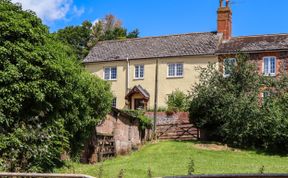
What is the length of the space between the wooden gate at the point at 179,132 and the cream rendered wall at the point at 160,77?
7.44m

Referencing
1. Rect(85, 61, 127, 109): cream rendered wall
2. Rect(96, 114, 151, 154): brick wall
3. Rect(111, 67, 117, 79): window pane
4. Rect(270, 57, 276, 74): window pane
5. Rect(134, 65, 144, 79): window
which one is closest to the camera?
Rect(96, 114, 151, 154): brick wall

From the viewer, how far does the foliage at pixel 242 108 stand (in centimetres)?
2684

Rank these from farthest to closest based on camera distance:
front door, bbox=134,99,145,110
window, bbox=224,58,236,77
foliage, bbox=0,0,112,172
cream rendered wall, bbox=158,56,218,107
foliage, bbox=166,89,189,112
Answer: front door, bbox=134,99,145,110 → cream rendered wall, bbox=158,56,218,107 → foliage, bbox=166,89,189,112 → window, bbox=224,58,236,77 → foliage, bbox=0,0,112,172

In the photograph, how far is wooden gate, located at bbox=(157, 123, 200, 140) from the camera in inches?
1326

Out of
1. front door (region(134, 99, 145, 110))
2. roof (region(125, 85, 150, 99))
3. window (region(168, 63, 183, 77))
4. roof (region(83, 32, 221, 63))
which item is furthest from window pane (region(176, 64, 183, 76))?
front door (region(134, 99, 145, 110))

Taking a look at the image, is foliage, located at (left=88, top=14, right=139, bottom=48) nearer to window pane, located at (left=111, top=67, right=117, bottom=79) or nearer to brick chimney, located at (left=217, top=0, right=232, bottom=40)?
window pane, located at (left=111, top=67, right=117, bottom=79)

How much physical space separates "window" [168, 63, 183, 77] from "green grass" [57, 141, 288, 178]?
1440 centimetres

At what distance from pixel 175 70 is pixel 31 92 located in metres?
28.3

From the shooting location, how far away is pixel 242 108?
1104 inches

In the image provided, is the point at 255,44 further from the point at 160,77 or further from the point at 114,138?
the point at 114,138

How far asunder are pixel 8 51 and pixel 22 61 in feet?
1.73

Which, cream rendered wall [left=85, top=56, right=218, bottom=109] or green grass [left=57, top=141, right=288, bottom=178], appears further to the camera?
cream rendered wall [left=85, top=56, right=218, bottom=109]

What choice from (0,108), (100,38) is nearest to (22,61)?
(0,108)

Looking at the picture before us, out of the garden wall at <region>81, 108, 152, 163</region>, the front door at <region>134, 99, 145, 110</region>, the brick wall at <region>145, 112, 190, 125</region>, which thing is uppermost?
the front door at <region>134, 99, 145, 110</region>
